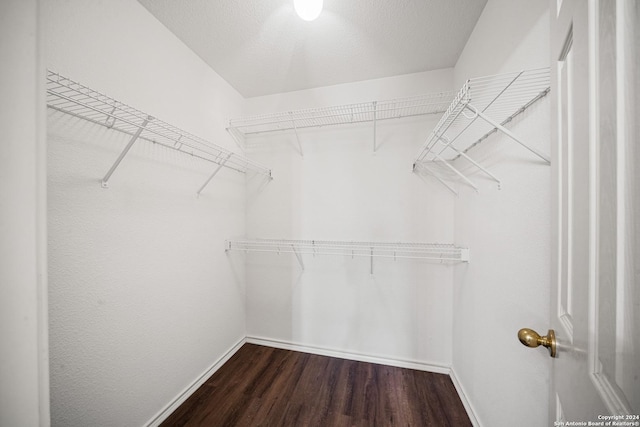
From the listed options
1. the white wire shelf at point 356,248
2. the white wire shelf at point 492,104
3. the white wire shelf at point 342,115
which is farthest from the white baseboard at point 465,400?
the white wire shelf at point 342,115

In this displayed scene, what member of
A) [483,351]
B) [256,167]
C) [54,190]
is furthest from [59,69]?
[483,351]

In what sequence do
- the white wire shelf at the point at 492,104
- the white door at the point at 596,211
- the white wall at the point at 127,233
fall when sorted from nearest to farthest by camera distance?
the white door at the point at 596,211, the white wire shelf at the point at 492,104, the white wall at the point at 127,233

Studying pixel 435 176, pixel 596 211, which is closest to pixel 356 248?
pixel 435 176

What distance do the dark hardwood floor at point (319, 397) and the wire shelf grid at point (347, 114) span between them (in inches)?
79.1

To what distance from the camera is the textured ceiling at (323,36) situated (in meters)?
1.19

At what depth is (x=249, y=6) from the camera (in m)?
1.19

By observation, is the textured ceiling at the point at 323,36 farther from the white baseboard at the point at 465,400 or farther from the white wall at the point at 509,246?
the white baseboard at the point at 465,400

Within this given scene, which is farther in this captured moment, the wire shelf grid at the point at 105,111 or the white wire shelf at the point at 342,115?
the white wire shelf at the point at 342,115

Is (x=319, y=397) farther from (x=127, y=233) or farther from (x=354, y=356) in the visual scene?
(x=127, y=233)

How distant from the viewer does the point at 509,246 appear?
0.95 meters

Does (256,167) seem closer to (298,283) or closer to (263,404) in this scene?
(298,283)

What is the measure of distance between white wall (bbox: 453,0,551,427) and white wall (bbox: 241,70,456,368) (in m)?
0.33

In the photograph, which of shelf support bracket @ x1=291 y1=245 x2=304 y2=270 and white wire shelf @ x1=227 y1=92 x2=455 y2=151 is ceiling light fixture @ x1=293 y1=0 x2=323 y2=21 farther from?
shelf support bracket @ x1=291 y1=245 x2=304 y2=270

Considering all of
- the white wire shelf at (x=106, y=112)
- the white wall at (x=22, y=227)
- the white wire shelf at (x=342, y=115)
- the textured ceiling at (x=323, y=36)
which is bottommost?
the white wall at (x=22, y=227)
